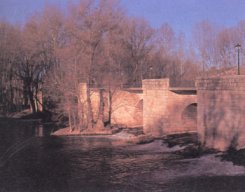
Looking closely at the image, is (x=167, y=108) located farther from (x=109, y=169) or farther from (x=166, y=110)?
(x=109, y=169)

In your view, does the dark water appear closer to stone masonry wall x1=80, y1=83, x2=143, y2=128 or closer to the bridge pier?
the bridge pier

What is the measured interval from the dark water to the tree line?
7.45 metres

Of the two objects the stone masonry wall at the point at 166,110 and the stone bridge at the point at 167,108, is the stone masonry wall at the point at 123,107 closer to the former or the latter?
the stone bridge at the point at 167,108

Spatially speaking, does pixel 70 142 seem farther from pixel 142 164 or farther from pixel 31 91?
pixel 31 91

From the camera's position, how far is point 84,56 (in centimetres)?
3188

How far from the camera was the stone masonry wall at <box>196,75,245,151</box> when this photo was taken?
18.2 metres

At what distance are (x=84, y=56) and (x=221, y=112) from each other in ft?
50.2

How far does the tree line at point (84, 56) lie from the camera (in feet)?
104

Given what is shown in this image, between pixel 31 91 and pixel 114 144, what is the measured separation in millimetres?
25919

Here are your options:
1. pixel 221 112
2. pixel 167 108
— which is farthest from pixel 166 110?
pixel 221 112

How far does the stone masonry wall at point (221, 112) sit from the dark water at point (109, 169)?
1514 mm

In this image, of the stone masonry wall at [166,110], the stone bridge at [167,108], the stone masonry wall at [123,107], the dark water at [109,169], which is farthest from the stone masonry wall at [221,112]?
the stone masonry wall at [123,107]

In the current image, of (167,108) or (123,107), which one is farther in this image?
(123,107)

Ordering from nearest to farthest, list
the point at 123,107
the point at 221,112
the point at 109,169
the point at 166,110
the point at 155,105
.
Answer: the point at 109,169, the point at 221,112, the point at 166,110, the point at 155,105, the point at 123,107
